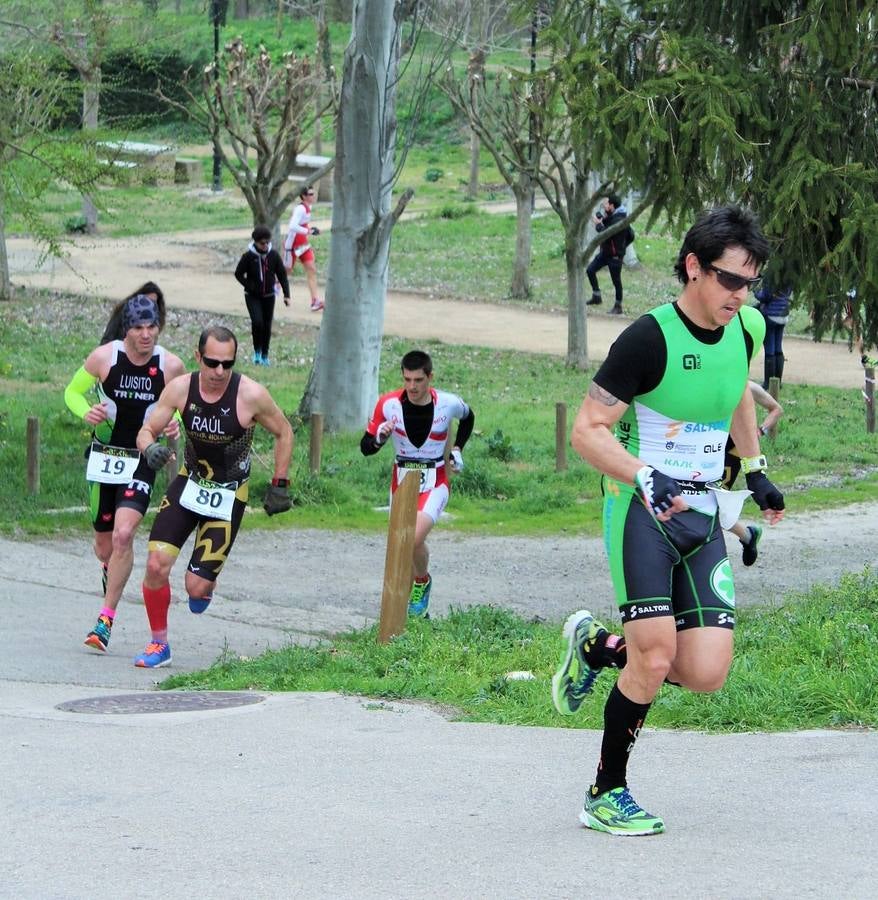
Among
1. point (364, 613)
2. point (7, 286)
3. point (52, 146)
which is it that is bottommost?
point (364, 613)

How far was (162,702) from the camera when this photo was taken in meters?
7.81

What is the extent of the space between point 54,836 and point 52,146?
11855 mm

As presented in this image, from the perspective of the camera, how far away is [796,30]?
10.7 m

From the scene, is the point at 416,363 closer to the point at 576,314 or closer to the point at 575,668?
the point at 575,668

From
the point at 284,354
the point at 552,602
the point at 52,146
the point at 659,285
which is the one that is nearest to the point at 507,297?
the point at 659,285

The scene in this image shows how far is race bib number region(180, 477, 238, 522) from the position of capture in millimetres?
9016

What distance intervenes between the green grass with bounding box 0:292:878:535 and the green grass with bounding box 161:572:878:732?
479 cm

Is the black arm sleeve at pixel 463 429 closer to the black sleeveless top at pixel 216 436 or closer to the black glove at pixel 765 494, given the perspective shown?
the black sleeveless top at pixel 216 436

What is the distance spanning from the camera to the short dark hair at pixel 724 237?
203 inches

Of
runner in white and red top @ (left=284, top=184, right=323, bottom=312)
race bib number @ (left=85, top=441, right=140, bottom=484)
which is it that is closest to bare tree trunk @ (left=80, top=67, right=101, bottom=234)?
runner in white and red top @ (left=284, top=184, right=323, bottom=312)

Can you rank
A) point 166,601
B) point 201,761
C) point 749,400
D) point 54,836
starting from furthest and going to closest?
point 166,601
point 201,761
point 749,400
point 54,836

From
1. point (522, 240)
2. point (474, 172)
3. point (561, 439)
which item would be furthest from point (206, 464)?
point (474, 172)

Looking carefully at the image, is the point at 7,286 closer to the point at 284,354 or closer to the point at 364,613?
the point at 284,354

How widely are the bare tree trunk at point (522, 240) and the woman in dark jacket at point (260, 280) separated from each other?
19.8ft
